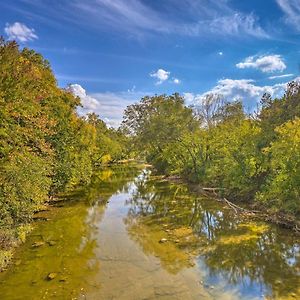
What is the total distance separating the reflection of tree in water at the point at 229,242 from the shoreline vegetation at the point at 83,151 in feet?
6.90

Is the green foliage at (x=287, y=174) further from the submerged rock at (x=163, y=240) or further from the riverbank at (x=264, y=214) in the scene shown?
the submerged rock at (x=163, y=240)

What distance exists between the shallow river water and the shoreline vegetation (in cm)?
169

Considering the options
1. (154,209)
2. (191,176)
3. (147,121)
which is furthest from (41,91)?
(147,121)

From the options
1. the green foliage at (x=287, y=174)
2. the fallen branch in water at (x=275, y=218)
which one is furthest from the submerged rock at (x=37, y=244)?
the green foliage at (x=287, y=174)

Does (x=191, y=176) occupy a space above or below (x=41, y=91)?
below

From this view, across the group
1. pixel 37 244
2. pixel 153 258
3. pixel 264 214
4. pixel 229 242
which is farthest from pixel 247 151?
pixel 37 244

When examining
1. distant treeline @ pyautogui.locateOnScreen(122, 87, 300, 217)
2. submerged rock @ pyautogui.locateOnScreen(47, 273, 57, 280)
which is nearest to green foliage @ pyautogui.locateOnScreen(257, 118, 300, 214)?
distant treeline @ pyautogui.locateOnScreen(122, 87, 300, 217)

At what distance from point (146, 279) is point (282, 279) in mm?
5499

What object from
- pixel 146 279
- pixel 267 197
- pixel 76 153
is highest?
pixel 76 153

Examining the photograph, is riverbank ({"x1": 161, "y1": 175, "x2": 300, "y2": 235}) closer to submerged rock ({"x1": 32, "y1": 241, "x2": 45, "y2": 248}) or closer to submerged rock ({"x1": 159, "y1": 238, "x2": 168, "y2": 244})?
submerged rock ({"x1": 159, "y1": 238, "x2": 168, "y2": 244})

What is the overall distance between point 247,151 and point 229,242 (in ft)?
38.4

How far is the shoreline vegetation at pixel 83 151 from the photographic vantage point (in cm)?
1675

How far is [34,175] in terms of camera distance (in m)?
18.3

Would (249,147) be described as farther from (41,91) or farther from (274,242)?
(41,91)
